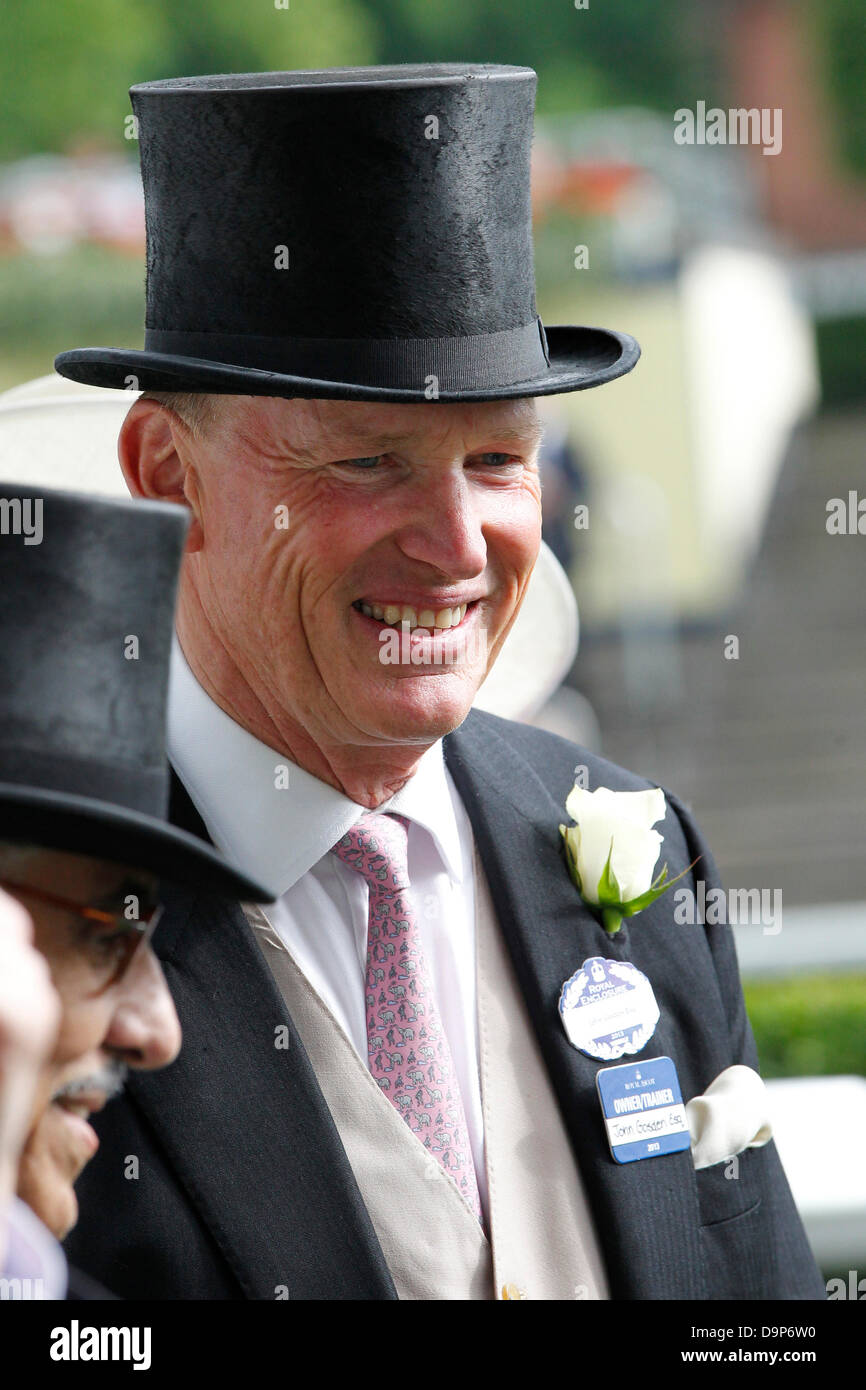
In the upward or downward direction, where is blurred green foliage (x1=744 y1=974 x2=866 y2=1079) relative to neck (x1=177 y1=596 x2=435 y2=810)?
downward

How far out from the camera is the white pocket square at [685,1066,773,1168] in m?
2.48

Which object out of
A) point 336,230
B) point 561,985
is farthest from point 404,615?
point 561,985

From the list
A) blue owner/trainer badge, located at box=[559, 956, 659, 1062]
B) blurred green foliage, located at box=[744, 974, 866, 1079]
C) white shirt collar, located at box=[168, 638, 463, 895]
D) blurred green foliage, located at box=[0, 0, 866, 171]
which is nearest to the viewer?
white shirt collar, located at box=[168, 638, 463, 895]

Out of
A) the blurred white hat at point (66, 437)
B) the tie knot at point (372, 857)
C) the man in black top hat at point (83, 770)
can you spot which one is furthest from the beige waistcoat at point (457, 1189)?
the blurred white hat at point (66, 437)

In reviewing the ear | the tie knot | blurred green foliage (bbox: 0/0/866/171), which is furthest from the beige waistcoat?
blurred green foliage (bbox: 0/0/866/171)

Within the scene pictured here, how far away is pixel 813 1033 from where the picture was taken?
659 centimetres

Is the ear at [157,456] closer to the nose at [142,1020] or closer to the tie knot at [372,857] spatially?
the tie knot at [372,857]

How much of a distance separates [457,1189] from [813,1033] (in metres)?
4.58

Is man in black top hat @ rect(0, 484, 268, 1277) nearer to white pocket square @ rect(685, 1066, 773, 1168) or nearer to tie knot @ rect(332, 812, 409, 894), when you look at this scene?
tie knot @ rect(332, 812, 409, 894)

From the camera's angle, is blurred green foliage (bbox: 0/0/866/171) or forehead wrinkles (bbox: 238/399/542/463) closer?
forehead wrinkles (bbox: 238/399/542/463)

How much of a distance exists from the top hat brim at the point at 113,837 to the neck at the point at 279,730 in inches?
28.9

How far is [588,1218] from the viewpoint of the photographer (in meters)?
2.40

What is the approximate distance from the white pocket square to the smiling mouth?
0.79m

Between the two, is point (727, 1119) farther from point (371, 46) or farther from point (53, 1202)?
point (371, 46)
